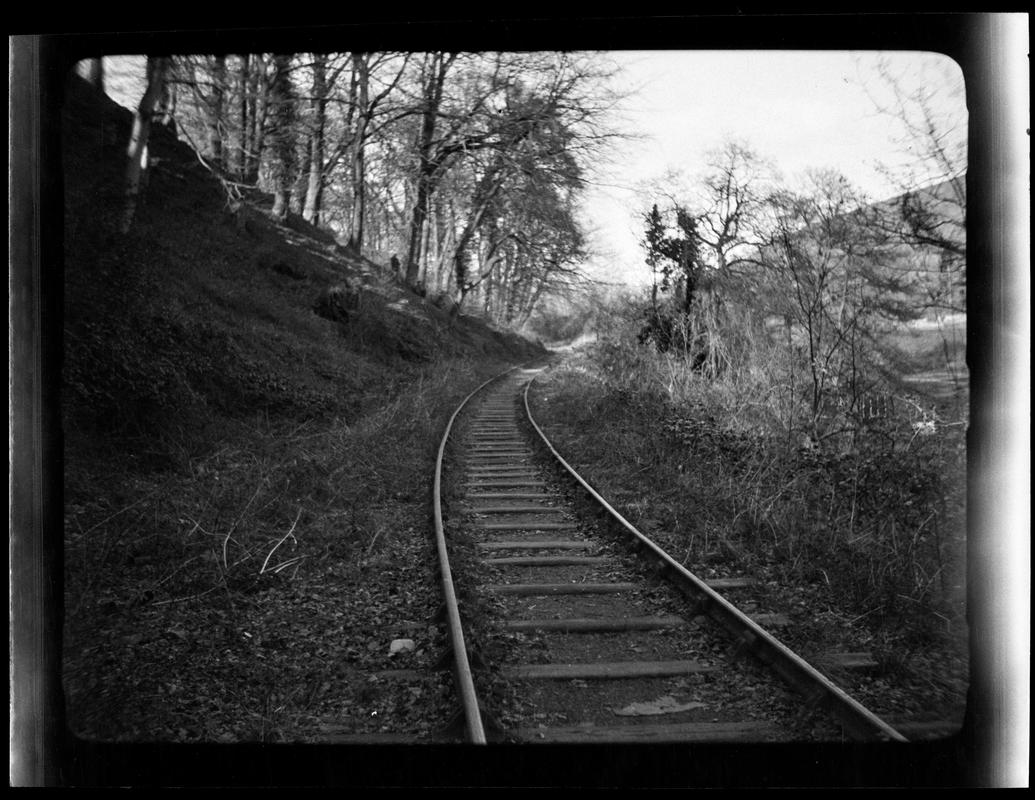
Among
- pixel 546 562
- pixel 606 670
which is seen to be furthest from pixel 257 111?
pixel 606 670

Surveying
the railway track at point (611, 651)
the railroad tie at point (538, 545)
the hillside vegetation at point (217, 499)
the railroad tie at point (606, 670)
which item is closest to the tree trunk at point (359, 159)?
the hillside vegetation at point (217, 499)

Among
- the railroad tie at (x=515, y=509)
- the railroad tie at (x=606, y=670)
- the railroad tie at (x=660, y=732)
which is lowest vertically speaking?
the railroad tie at (x=660, y=732)

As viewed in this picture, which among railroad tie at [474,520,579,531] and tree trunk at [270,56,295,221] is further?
tree trunk at [270,56,295,221]

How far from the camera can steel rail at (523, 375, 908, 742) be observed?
2621mm

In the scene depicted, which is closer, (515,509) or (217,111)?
(515,509)

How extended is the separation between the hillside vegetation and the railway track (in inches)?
14.4

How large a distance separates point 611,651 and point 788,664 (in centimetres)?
96

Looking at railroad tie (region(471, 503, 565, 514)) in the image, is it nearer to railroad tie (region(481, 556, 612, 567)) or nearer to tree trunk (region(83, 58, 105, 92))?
railroad tie (region(481, 556, 612, 567))

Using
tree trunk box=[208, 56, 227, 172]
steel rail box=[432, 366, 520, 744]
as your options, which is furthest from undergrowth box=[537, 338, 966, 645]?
tree trunk box=[208, 56, 227, 172]

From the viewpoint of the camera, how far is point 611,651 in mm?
3660

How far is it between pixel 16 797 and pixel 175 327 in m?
7.36

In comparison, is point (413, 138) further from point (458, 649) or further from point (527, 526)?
point (458, 649)

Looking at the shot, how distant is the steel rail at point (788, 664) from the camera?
2.62 m

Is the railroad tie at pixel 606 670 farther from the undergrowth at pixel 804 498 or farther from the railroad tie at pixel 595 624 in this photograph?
the undergrowth at pixel 804 498
